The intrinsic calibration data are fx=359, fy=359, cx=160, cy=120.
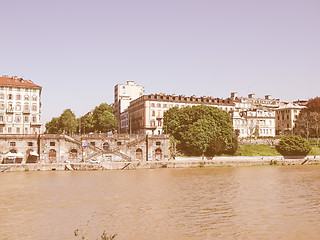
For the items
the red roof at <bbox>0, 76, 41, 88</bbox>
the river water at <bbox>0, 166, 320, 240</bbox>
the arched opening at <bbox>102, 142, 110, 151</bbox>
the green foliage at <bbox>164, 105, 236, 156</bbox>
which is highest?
the red roof at <bbox>0, 76, 41, 88</bbox>

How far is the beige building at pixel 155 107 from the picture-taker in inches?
3912

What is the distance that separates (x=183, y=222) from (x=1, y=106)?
6523 centimetres

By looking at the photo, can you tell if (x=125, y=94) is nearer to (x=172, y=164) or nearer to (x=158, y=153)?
(x=158, y=153)

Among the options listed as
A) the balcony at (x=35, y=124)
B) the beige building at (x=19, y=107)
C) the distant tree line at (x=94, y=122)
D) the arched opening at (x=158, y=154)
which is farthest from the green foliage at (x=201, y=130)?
the distant tree line at (x=94, y=122)

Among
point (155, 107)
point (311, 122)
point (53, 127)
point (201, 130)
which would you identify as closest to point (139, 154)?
point (201, 130)

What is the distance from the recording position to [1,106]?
249 feet

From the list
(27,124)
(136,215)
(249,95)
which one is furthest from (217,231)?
(249,95)

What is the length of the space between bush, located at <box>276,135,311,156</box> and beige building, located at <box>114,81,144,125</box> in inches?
2398

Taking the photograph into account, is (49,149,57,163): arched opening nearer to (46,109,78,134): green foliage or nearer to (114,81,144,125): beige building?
(46,109,78,134): green foliage

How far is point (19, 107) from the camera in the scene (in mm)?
77250

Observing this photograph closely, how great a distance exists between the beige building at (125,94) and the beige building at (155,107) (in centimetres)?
1502

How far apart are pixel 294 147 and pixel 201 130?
21636mm

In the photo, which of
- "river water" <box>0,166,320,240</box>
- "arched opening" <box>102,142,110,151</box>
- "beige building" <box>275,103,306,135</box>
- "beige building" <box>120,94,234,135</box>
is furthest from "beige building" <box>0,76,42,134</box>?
"beige building" <box>275,103,306,135</box>

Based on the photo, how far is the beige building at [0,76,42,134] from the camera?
7588cm
